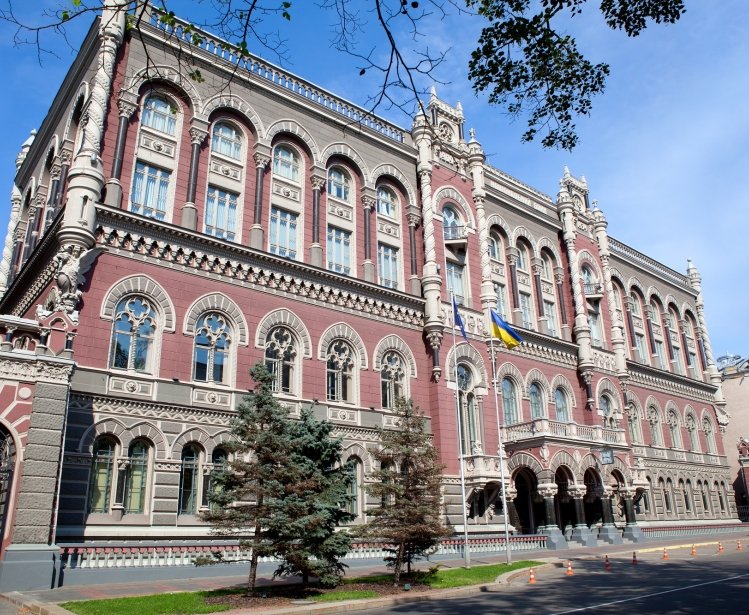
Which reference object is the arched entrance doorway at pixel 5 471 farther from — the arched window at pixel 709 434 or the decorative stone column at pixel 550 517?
the arched window at pixel 709 434

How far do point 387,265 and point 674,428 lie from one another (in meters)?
31.3

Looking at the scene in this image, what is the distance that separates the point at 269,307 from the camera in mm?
28172

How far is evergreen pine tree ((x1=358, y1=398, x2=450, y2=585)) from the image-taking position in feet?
63.7

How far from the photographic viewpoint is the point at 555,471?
1340 inches

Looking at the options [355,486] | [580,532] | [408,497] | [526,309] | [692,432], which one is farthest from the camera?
[692,432]

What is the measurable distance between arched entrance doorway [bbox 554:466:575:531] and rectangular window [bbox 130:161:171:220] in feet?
79.6

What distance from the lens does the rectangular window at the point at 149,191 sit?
26.1 m

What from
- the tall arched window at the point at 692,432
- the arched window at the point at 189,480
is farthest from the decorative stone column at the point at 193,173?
the tall arched window at the point at 692,432

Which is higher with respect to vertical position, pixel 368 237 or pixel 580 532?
pixel 368 237

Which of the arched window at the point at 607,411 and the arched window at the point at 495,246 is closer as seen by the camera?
the arched window at the point at 495,246

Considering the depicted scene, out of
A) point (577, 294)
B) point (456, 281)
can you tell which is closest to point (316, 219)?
point (456, 281)

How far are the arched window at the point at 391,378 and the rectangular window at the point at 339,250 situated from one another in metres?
4.81

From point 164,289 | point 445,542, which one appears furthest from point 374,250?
point 445,542

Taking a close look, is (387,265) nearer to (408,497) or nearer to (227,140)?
(227,140)
